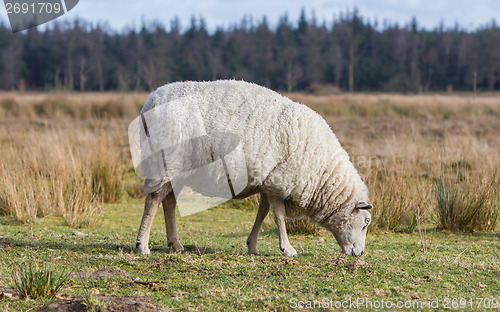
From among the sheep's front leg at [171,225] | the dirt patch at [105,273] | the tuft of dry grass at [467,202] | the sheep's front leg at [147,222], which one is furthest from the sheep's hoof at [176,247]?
the tuft of dry grass at [467,202]

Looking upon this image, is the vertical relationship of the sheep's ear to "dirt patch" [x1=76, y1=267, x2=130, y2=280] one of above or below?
above

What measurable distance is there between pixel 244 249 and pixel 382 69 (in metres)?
57.8

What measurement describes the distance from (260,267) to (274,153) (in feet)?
3.72

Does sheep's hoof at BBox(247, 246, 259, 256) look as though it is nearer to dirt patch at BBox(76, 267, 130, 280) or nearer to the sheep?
the sheep

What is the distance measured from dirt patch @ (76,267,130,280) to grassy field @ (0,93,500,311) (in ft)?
0.08

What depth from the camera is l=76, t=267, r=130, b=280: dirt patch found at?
4965mm

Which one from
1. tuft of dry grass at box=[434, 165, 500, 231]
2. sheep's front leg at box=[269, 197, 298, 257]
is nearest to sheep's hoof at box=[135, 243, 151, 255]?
sheep's front leg at box=[269, 197, 298, 257]

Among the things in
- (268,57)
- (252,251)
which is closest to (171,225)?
(252,251)

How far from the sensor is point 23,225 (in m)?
7.79

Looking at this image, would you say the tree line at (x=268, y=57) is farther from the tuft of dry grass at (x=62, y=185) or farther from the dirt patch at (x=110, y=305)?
the dirt patch at (x=110, y=305)

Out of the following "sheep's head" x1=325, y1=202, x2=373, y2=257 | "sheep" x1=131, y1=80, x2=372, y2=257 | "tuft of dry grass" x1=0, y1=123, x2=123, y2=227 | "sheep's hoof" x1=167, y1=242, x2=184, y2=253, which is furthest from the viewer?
"tuft of dry grass" x1=0, y1=123, x2=123, y2=227

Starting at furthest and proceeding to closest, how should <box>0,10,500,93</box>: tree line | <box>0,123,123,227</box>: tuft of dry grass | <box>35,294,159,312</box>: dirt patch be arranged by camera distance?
<box>0,10,500,93</box>: tree line < <box>0,123,123,227</box>: tuft of dry grass < <box>35,294,159,312</box>: dirt patch

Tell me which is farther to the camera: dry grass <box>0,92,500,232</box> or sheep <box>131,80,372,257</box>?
dry grass <box>0,92,500,232</box>

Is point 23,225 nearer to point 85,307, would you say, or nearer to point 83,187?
point 83,187
